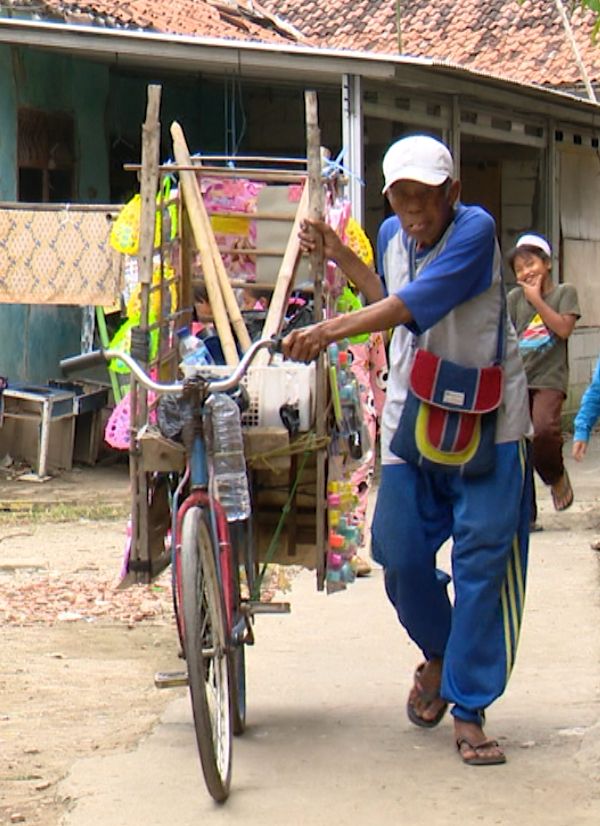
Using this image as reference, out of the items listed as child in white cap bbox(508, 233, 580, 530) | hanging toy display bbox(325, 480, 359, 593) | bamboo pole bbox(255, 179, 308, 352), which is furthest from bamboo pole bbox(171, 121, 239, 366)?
child in white cap bbox(508, 233, 580, 530)

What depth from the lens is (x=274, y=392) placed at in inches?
217

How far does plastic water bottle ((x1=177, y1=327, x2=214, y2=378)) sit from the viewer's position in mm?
5773

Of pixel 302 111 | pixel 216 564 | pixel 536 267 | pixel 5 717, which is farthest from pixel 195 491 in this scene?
pixel 302 111

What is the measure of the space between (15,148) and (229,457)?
9453 mm

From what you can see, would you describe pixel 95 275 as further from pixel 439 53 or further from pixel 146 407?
pixel 439 53

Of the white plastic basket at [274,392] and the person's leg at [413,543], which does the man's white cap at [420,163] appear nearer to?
the white plastic basket at [274,392]

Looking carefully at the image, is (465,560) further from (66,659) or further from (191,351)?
(66,659)

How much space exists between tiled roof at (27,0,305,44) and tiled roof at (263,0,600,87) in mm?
3449

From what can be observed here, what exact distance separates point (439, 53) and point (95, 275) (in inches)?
490

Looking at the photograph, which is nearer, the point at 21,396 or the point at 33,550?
the point at 33,550

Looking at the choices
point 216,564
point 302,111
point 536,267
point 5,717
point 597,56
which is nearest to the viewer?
point 216,564

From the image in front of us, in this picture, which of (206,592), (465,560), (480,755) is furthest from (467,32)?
(206,592)

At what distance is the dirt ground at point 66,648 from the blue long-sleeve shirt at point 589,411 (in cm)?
193

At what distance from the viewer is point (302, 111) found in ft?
58.0
